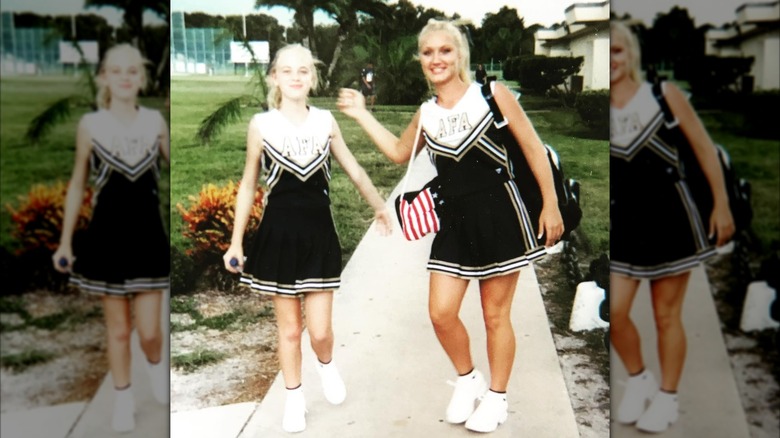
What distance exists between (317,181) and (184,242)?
0.74 m

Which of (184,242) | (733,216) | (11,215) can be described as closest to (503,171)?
(733,216)

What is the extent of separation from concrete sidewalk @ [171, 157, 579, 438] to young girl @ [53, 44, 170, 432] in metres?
0.45

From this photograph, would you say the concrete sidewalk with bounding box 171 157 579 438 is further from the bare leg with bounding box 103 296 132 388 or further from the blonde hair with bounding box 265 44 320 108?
the blonde hair with bounding box 265 44 320 108

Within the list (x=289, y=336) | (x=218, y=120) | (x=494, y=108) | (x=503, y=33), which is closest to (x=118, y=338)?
(x=289, y=336)

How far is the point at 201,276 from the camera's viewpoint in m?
3.97

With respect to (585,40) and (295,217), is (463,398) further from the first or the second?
(585,40)

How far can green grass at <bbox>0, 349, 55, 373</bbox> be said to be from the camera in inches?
150

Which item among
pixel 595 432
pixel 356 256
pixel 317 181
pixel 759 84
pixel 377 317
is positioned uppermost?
pixel 759 84

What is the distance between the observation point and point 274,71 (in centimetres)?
387

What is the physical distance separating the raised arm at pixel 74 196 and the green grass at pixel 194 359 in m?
0.69

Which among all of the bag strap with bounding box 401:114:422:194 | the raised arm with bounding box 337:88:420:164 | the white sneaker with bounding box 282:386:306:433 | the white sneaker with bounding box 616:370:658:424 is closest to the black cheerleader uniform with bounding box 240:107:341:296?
the raised arm with bounding box 337:88:420:164

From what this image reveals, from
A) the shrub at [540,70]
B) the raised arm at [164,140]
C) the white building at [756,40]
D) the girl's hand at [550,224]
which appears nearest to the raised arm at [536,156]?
the girl's hand at [550,224]

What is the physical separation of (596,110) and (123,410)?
2757 millimetres

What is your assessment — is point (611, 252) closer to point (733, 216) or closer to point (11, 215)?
point (733, 216)
